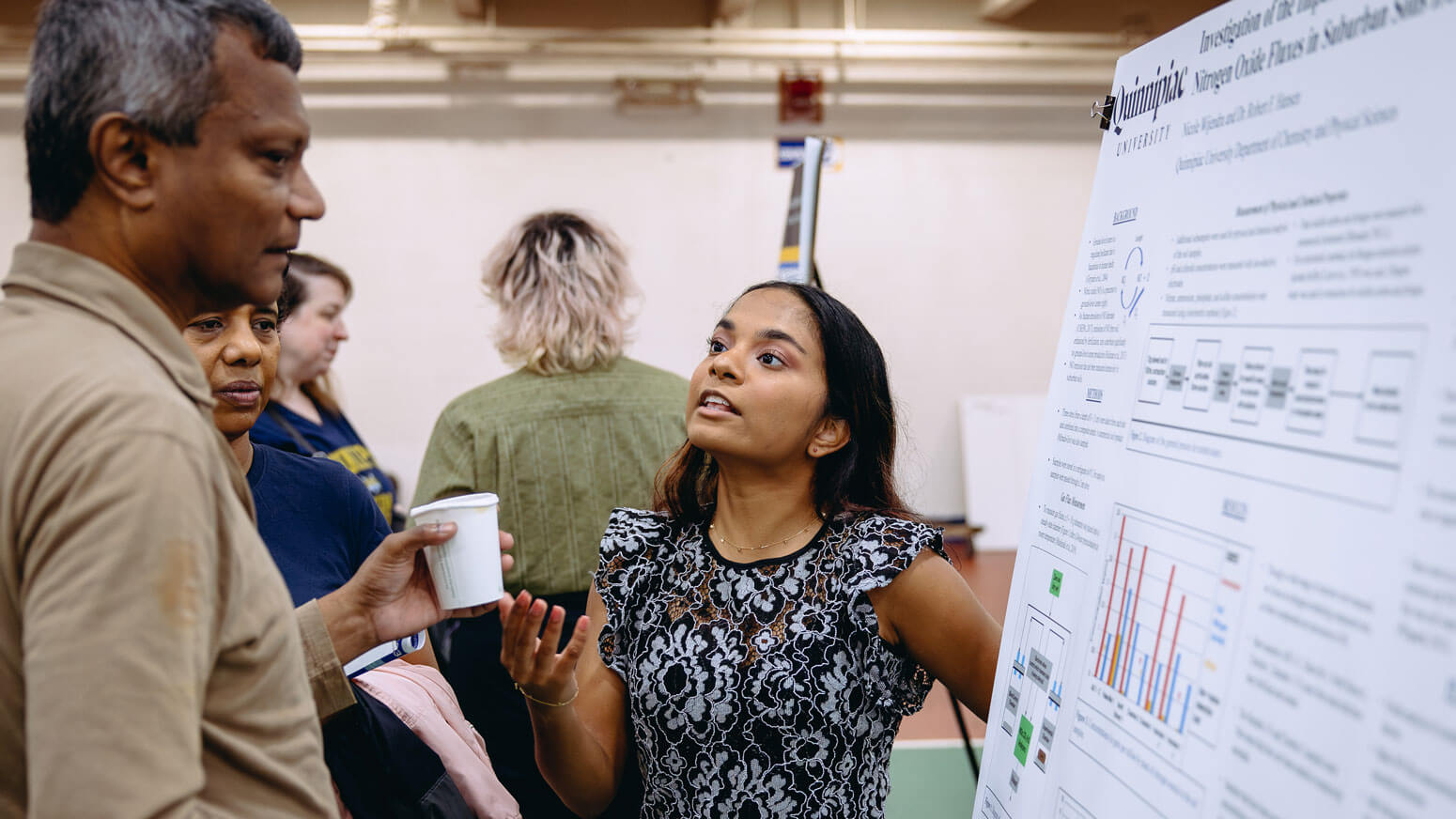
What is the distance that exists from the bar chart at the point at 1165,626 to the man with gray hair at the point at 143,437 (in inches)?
30.1

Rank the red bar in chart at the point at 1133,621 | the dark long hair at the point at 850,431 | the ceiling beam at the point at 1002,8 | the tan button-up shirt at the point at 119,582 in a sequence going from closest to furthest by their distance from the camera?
the tan button-up shirt at the point at 119,582 → the red bar in chart at the point at 1133,621 → the dark long hair at the point at 850,431 → the ceiling beam at the point at 1002,8

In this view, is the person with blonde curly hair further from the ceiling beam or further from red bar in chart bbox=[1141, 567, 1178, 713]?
the ceiling beam

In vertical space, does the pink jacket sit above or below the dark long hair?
below

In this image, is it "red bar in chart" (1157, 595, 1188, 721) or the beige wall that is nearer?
"red bar in chart" (1157, 595, 1188, 721)

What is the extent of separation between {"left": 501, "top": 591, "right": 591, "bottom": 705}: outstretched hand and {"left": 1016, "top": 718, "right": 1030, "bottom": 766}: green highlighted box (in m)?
0.56

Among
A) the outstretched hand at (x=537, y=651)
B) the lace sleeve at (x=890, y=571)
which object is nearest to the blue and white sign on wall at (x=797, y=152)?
the lace sleeve at (x=890, y=571)

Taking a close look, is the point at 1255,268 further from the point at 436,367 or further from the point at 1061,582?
the point at 436,367

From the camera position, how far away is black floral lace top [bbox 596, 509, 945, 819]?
55.8 inches

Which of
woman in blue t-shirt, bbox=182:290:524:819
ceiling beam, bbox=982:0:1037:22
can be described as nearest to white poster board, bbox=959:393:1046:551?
ceiling beam, bbox=982:0:1037:22

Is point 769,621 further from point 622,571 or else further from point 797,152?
point 797,152

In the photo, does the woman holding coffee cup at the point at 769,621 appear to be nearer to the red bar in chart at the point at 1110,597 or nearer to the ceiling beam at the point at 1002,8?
the red bar in chart at the point at 1110,597

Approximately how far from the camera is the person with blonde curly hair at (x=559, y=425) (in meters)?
2.32

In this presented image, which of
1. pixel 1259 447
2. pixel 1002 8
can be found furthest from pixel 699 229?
pixel 1259 447

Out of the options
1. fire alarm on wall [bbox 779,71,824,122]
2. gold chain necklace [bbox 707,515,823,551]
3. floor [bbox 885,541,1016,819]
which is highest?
fire alarm on wall [bbox 779,71,824,122]
